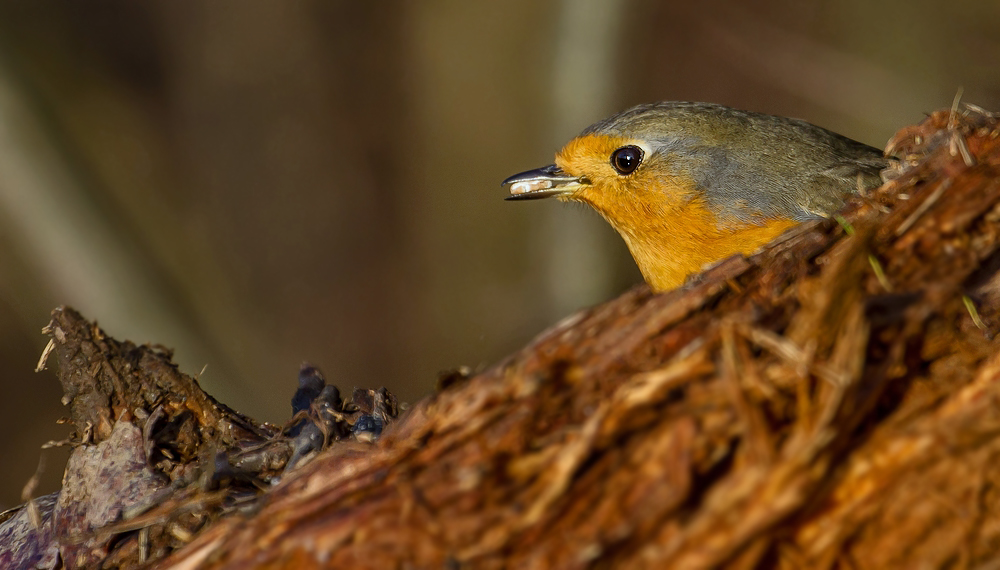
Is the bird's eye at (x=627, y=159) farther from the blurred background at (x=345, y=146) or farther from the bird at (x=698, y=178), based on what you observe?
the blurred background at (x=345, y=146)

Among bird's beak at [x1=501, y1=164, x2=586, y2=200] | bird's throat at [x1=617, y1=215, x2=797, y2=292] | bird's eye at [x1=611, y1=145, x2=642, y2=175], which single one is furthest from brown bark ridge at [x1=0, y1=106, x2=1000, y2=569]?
bird's beak at [x1=501, y1=164, x2=586, y2=200]

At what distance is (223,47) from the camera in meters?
7.37

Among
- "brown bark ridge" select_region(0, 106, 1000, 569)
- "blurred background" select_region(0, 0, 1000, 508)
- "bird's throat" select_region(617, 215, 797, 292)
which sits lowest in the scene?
"brown bark ridge" select_region(0, 106, 1000, 569)

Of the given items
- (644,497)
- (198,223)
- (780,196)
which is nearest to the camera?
(644,497)

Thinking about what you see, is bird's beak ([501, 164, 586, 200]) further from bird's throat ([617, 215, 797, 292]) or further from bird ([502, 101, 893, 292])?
bird's throat ([617, 215, 797, 292])

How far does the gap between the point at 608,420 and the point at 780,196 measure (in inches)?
74.0

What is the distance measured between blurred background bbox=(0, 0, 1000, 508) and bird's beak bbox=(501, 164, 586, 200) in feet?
12.6

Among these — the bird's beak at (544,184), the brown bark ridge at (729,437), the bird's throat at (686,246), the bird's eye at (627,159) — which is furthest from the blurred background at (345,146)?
the brown bark ridge at (729,437)

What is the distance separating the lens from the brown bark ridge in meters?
1.49

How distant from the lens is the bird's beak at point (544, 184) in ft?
12.7

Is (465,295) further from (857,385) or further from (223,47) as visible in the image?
(857,385)

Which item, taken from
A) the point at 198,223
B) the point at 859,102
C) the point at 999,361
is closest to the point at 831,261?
the point at 999,361

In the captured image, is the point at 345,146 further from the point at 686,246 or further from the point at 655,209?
the point at 686,246

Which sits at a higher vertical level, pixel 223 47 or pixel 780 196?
pixel 223 47
